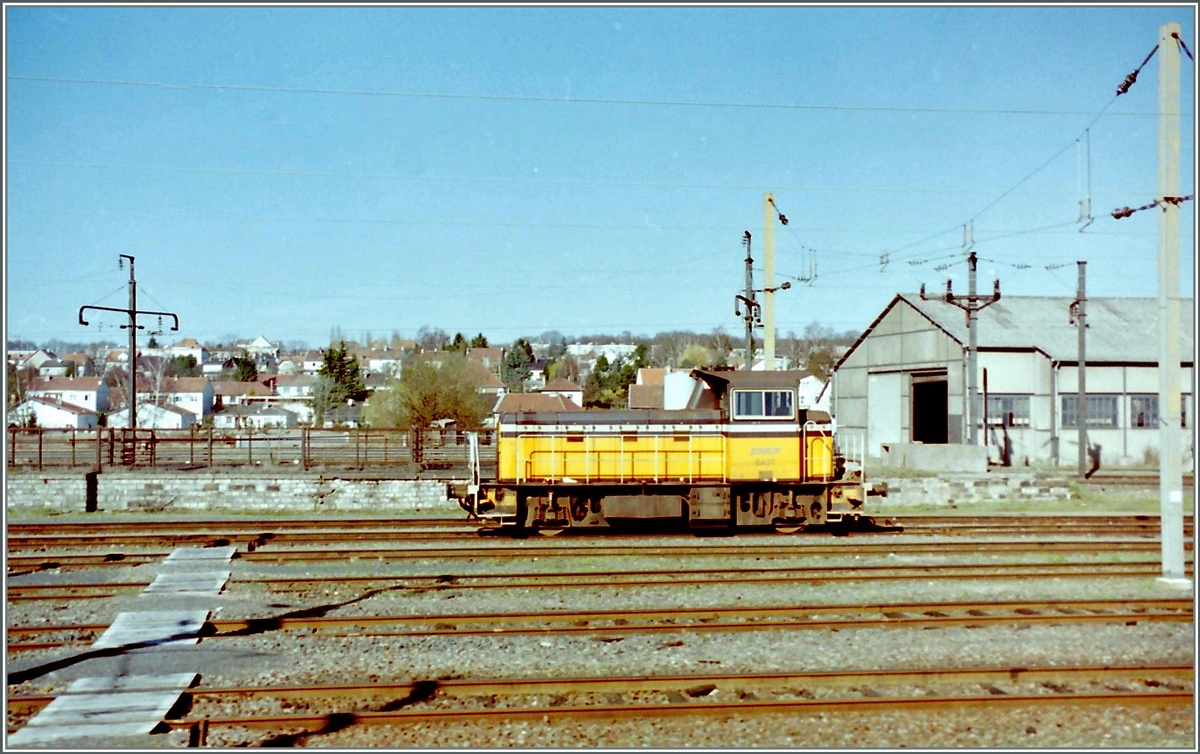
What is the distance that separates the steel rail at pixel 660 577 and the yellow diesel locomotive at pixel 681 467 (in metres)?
3.48

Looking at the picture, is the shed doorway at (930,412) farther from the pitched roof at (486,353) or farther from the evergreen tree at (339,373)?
the pitched roof at (486,353)

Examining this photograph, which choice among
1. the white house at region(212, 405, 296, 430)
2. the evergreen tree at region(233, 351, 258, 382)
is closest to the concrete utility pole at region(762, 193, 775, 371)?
the white house at region(212, 405, 296, 430)

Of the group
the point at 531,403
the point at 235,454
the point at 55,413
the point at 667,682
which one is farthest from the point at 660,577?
the point at 55,413

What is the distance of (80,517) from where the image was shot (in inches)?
777

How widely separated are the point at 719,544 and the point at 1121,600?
6.47 metres

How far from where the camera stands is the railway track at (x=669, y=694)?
23.4ft

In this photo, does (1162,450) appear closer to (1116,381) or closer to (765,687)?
(765,687)

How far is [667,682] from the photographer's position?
7.75 metres

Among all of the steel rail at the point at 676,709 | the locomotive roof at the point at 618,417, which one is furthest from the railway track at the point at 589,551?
the steel rail at the point at 676,709

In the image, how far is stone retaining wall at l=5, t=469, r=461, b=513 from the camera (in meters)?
21.3

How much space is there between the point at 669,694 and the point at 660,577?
190 inches

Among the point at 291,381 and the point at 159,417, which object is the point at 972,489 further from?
the point at 291,381

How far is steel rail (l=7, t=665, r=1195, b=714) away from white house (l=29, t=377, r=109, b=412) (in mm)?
69136

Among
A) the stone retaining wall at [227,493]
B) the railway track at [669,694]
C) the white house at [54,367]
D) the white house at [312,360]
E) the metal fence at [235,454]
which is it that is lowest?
the railway track at [669,694]
